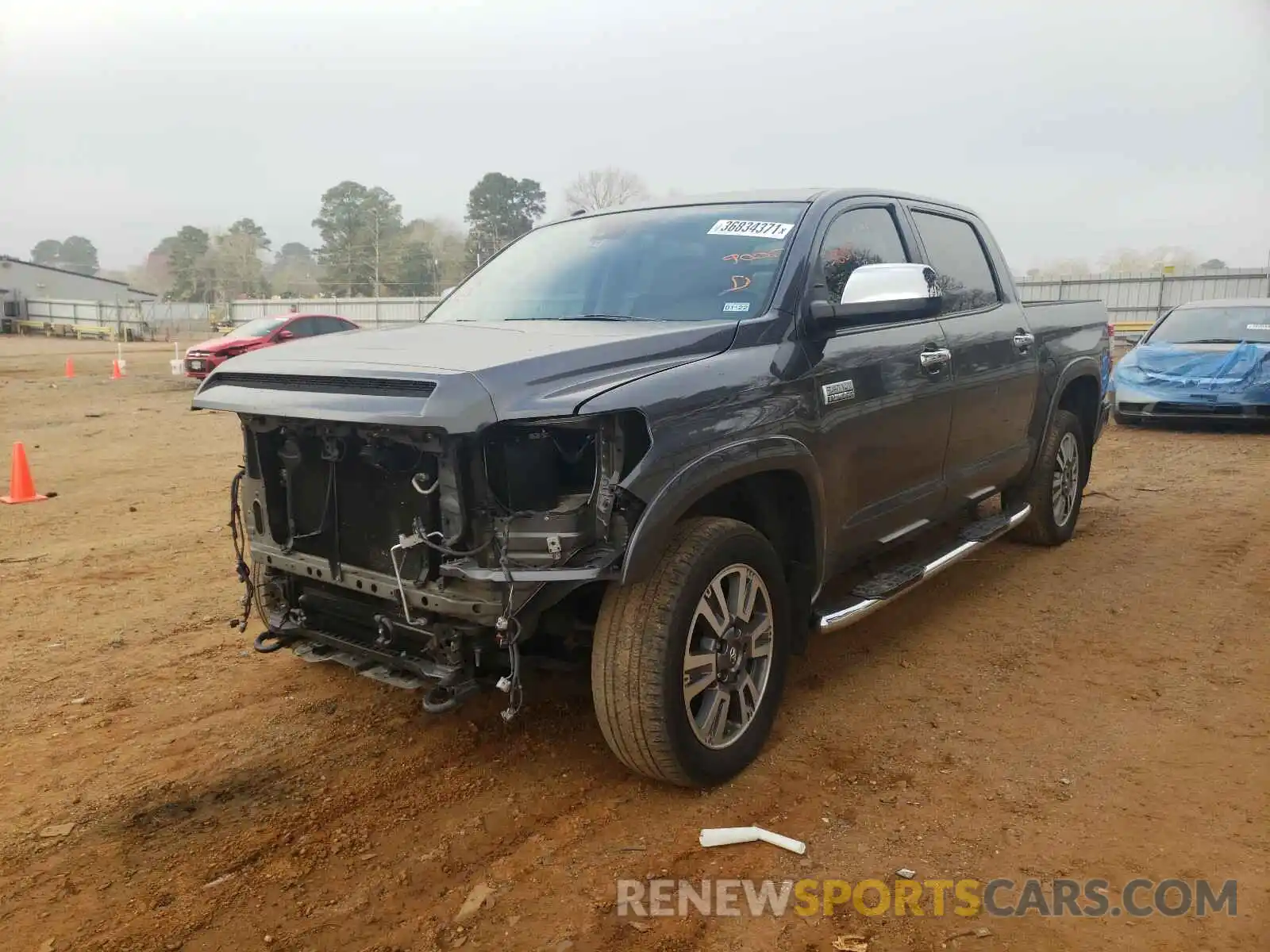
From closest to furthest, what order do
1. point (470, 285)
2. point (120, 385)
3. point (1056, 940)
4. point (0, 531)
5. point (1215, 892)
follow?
1. point (1056, 940)
2. point (1215, 892)
3. point (470, 285)
4. point (0, 531)
5. point (120, 385)

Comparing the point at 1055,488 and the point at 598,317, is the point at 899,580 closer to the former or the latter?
the point at 598,317

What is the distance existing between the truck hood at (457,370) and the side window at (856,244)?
74 centimetres

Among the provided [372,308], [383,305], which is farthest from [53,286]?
[383,305]

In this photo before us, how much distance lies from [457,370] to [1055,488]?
15.3 ft

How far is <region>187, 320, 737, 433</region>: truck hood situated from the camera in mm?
2559

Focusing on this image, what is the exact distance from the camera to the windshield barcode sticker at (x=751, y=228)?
3.66m

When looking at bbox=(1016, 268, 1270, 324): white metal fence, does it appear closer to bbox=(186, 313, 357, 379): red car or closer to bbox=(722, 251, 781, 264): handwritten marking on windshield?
bbox=(186, 313, 357, 379): red car

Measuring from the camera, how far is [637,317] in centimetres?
354

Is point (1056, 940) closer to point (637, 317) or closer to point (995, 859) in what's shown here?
point (995, 859)

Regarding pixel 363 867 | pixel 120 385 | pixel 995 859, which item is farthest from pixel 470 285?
pixel 120 385

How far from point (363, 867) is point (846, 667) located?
2.32 meters

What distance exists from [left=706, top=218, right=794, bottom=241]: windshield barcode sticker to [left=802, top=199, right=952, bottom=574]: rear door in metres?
0.16

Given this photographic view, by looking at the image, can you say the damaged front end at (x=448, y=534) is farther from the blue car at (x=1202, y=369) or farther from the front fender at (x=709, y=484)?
the blue car at (x=1202, y=369)

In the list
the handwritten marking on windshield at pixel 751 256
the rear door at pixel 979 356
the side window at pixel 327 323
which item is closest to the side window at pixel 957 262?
the rear door at pixel 979 356
